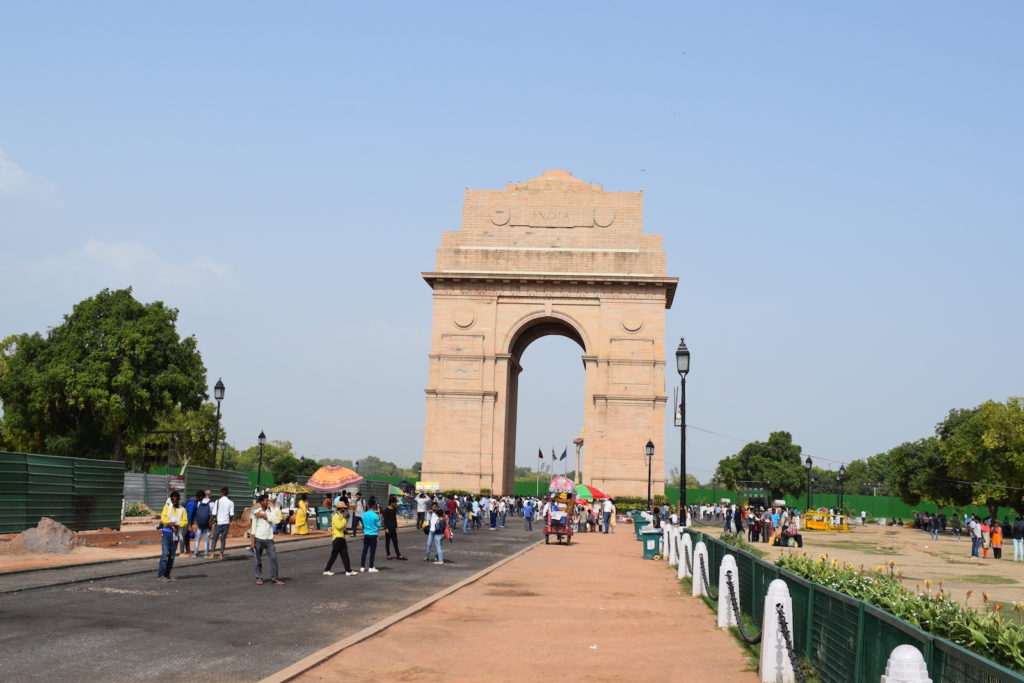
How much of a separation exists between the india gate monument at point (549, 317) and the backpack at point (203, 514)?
36.5 metres

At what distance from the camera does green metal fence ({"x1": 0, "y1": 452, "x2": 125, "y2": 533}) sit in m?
26.1

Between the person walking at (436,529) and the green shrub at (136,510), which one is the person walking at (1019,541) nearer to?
the person walking at (436,529)

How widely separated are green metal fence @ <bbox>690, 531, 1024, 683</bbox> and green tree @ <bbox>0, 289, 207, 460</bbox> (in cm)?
5205

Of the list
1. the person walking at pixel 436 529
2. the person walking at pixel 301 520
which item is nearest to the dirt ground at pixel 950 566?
the person walking at pixel 436 529

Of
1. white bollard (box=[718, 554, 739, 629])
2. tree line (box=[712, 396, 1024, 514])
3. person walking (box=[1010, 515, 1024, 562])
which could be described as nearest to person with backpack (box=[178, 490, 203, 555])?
white bollard (box=[718, 554, 739, 629])

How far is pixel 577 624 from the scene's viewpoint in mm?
14836

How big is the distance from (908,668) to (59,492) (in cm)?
2653

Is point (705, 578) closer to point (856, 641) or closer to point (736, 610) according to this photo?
point (736, 610)

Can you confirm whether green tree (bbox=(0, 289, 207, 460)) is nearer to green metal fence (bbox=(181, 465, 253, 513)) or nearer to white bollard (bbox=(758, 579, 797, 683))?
green metal fence (bbox=(181, 465, 253, 513))

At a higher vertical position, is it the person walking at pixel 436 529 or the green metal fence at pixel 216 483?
the green metal fence at pixel 216 483

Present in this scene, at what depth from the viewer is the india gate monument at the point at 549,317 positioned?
204 ft

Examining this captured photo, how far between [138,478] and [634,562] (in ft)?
93.1

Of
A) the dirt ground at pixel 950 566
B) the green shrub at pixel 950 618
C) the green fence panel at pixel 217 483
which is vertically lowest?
the dirt ground at pixel 950 566

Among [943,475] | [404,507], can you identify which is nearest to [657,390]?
[404,507]
